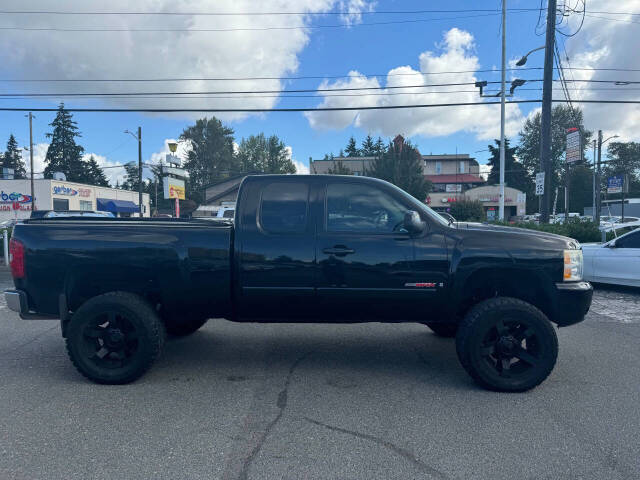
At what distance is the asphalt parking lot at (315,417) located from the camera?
2.82 meters

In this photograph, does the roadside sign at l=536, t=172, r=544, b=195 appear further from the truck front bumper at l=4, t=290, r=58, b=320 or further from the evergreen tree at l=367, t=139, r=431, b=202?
the evergreen tree at l=367, t=139, r=431, b=202

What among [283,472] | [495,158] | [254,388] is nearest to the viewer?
[283,472]

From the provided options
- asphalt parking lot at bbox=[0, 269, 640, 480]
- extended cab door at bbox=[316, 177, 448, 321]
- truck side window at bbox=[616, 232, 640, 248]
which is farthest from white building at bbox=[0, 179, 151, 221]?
truck side window at bbox=[616, 232, 640, 248]

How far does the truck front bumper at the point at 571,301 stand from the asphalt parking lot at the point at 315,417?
66cm

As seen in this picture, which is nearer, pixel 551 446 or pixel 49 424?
pixel 551 446

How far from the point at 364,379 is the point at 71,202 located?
48568 mm

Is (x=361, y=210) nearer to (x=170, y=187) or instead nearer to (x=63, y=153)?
(x=170, y=187)

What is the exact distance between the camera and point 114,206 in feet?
162

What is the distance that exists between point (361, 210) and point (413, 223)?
54 centimetres

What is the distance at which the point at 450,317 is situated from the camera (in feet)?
14.0

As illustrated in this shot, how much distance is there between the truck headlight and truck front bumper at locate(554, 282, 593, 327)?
0.07m

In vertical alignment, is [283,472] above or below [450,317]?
below

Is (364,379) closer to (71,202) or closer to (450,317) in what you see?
(450,317)

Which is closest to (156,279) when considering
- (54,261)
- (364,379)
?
(54,261)
